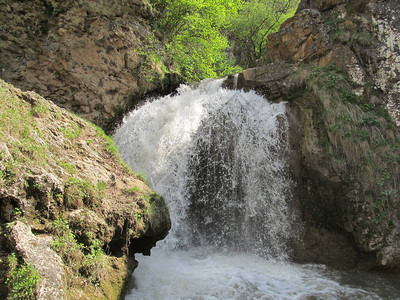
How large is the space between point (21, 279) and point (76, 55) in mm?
10174

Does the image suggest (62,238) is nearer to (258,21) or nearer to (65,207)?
(65,207)

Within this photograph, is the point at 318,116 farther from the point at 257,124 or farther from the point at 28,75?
the point at 28,75

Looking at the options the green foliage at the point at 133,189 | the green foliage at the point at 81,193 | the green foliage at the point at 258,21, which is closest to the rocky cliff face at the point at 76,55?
the green foliage at the point at 133,189

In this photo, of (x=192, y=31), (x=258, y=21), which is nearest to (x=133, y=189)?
(x=192, y=31)

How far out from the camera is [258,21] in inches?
829

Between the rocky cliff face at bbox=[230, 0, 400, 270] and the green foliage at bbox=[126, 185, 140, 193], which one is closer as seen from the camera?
the green foliage at bbox=[126, 185, 140, 193]

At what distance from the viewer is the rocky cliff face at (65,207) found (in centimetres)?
348

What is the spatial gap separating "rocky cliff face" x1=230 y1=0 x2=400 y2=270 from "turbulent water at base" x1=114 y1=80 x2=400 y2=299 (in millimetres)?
600

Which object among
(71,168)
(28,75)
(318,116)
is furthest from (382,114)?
(28,75)

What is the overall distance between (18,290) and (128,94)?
9.79 meters

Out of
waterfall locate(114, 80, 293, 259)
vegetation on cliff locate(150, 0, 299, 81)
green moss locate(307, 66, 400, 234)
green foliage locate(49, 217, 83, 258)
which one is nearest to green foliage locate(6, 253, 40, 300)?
green foliage locate(49, 217, 83, 258)

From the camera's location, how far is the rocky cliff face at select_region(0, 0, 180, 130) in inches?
446

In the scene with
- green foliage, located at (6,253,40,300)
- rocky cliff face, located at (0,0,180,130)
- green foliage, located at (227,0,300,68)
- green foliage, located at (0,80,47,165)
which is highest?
green foliage, located at (227,0,300,68)

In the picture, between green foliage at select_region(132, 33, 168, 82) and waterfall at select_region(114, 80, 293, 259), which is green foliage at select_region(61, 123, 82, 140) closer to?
waterfall at select_region(114, 80, 293, 259)
